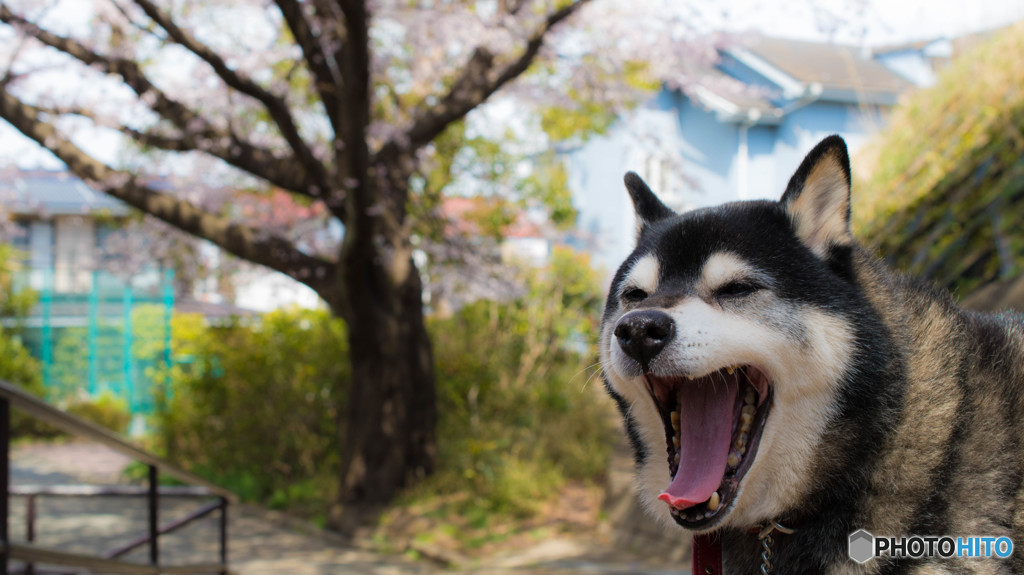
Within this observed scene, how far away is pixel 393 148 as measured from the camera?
743cm

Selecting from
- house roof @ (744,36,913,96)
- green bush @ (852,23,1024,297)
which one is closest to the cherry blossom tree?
green bush @ (852,23,1024,297)

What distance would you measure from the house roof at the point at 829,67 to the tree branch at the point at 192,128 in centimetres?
1107

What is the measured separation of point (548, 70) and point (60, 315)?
43.6ft

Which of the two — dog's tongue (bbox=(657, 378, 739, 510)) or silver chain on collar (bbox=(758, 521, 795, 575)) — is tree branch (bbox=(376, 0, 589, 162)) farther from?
silver chain on collar (bbox=(758, 521, 795, 575))

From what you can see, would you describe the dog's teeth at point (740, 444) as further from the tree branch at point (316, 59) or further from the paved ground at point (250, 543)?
the tree branch at point (316, 59)

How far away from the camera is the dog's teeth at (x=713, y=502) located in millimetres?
1825

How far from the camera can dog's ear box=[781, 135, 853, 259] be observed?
1.94 metres

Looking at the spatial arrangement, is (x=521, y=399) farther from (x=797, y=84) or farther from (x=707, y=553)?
(x=797, y=84)

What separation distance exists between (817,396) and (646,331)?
1.46ft

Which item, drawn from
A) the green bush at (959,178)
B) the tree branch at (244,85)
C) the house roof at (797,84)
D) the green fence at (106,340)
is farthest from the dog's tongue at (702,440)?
the green fence at (106,340)

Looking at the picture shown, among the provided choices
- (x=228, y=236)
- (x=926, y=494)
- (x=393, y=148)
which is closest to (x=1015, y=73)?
(x=393, y=148)

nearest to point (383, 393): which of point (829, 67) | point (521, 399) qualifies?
point (521, 399)

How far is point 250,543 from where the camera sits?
7742mm

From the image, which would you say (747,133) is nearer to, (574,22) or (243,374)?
(574,22)
